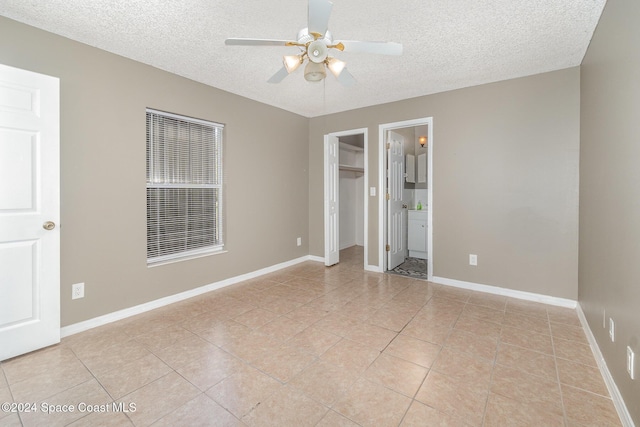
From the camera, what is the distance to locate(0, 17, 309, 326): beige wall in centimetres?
233

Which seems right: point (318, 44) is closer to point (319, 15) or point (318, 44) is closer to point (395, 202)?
point (319, 15)

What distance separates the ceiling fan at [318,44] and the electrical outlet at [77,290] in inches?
92.5

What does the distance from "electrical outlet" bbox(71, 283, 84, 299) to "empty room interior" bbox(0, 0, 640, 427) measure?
0.02 m

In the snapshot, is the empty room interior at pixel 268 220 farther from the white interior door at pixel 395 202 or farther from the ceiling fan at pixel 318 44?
the white interior door at pixel 395 202

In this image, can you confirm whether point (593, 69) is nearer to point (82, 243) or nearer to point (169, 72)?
point (169, 72)

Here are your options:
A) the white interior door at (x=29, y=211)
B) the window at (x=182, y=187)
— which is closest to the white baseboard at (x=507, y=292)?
the window at (x=182, y=187)

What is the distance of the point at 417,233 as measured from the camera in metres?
4.93

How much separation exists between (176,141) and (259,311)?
2.09 meters

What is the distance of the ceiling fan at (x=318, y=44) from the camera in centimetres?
153

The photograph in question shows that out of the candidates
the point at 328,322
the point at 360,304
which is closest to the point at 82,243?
the point at 328,322

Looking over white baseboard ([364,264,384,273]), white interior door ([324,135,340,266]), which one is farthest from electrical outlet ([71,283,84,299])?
white baseboard ([364,264,384,273])

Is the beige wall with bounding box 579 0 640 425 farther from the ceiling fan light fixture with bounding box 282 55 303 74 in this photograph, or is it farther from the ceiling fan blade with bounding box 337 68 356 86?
the ceiling fan light fixture with bounding box 282 55 303 74

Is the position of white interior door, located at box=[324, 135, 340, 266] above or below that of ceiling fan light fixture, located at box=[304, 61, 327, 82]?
below

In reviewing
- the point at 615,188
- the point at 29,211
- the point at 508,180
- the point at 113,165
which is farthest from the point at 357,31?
the point at 29,211
